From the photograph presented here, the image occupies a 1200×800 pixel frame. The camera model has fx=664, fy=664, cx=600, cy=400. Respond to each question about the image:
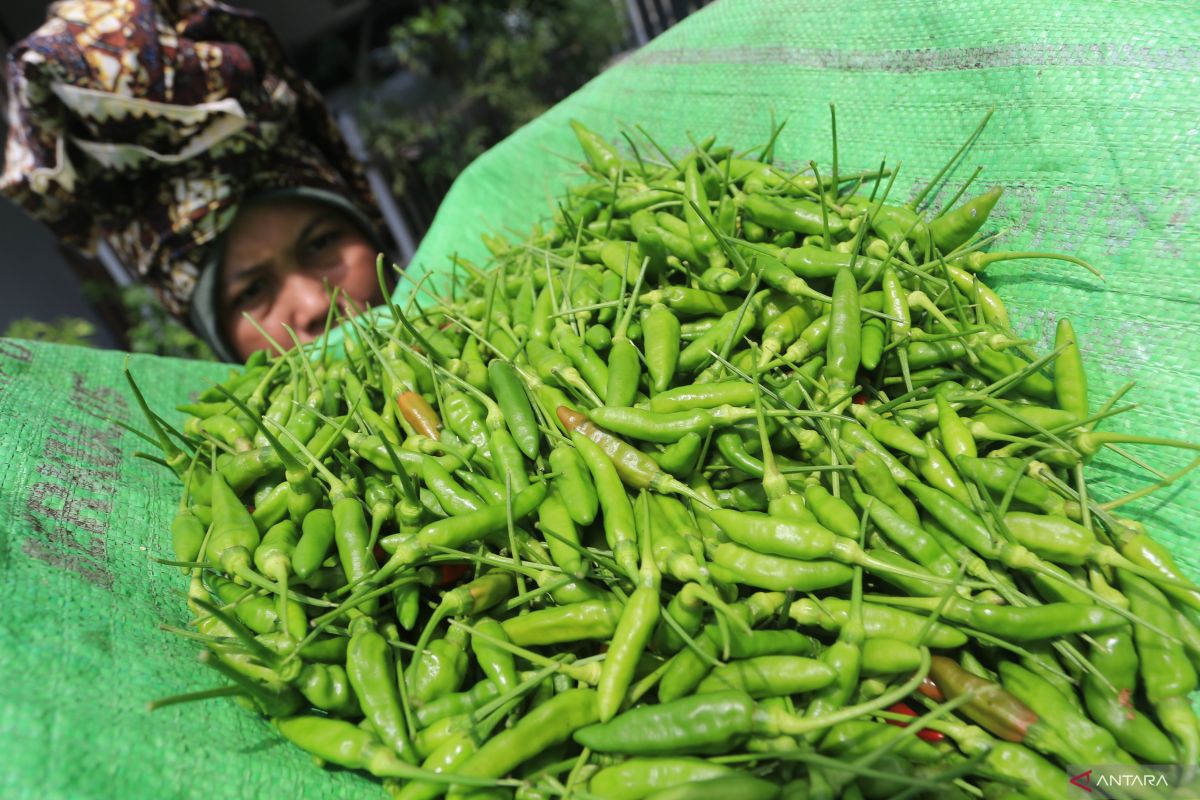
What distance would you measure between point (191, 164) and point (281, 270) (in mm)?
754

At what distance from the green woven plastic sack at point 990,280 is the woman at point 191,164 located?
1.39 meters

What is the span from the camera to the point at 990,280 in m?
2.01

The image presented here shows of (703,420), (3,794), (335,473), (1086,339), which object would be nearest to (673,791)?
(703,420)

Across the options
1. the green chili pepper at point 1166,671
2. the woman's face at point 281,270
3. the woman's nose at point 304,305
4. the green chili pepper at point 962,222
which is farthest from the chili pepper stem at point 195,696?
the woman's nose at point 304,305

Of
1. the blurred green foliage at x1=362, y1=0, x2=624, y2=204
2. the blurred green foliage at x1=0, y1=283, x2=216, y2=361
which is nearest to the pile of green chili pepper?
the blurred green foliage at x1=0, y1=283, x2=216, y2=361

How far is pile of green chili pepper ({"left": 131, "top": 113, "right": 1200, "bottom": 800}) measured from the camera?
49.5 inches

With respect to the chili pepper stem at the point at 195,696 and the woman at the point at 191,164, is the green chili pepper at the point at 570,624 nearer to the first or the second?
the chili pepper stem at the point at 195,696

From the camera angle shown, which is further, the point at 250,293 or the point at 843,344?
the point at 250,293

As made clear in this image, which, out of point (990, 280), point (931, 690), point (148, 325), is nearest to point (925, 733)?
point (931, 690)

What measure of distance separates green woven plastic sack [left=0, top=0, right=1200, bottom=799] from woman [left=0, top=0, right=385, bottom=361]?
4.56 ft

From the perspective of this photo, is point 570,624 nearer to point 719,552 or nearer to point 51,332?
point 719,552

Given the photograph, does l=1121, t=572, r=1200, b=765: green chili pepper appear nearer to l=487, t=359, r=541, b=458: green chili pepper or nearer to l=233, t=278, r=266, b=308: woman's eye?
l=487, t=359, r=541, b=458: green chili pepper

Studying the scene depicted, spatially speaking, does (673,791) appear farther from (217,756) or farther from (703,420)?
(217,756)

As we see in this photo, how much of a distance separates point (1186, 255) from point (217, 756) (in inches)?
95.8
